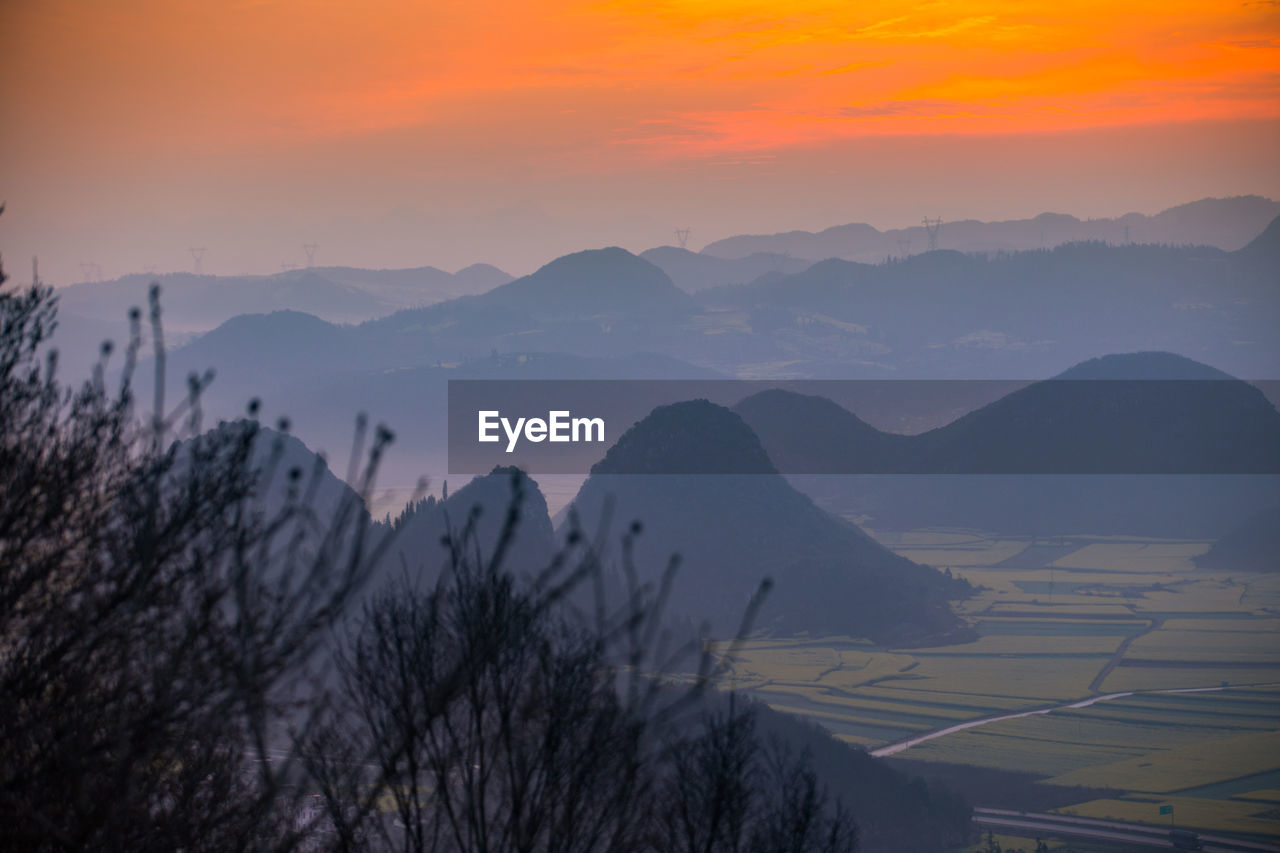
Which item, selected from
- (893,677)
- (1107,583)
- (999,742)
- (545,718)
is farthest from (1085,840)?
(1107,583)

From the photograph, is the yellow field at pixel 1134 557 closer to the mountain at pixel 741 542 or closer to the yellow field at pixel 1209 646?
the mountain at pixel 741 542

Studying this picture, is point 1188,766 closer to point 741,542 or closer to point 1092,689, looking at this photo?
point 1092,689

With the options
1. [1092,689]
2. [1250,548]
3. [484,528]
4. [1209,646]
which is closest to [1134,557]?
[1250,548]

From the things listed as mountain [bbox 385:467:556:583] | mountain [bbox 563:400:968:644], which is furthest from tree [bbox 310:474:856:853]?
mountain [bbox 563:400:968:644]

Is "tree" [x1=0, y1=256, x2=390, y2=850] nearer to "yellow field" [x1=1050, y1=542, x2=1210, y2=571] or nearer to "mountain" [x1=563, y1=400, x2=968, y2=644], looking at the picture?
"mountain" [x1=563, y1=400, x2=968, y2=644]

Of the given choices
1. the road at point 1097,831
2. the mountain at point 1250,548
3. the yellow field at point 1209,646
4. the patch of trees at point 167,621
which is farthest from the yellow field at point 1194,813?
the mountain at point 1250,548
